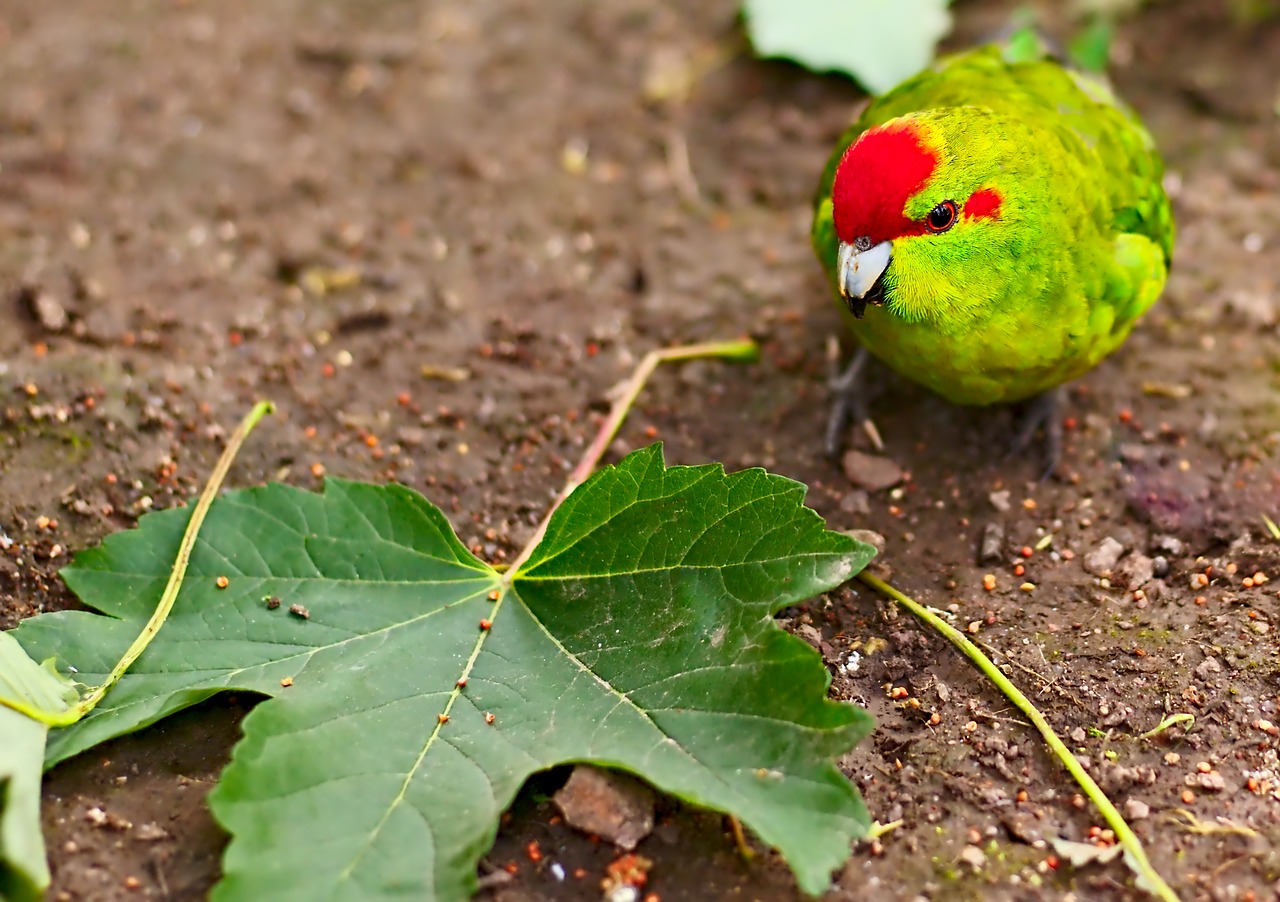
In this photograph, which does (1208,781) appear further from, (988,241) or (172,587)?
(172,587)

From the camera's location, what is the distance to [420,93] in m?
4.44

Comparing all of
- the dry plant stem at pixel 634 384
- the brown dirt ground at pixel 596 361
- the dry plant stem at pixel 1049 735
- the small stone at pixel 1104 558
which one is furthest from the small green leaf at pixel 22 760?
the small stone at pixel 1104 558

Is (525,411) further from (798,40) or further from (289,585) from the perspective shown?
(798,40)

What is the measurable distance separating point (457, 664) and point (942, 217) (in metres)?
1.56

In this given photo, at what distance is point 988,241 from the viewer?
112 inches

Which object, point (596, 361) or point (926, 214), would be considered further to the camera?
point (596, 361)

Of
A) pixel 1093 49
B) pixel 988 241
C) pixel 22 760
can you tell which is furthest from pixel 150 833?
pixel 1093 49

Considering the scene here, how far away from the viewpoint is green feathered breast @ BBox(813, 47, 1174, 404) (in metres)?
2.81

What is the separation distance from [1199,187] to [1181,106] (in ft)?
1.51

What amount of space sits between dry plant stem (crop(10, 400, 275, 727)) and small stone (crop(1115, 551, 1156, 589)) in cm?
231

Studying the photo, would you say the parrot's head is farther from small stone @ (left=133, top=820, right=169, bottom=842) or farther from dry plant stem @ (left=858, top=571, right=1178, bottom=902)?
small stone @ (left=133, top=820, right=169, bottom=842)

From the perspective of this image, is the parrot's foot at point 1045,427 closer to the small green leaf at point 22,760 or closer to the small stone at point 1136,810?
the small stone at point 1136,810

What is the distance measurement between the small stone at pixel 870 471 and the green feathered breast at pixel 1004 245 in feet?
0.89

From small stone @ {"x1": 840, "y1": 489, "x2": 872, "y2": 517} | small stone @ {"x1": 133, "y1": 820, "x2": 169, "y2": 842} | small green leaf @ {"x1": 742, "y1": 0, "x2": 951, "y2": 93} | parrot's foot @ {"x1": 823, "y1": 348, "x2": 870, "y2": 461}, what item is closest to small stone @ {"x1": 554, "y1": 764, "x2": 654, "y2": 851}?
small stone @ {"x1": 133, "y1": 820, "x2": 169, "y2": 842}
